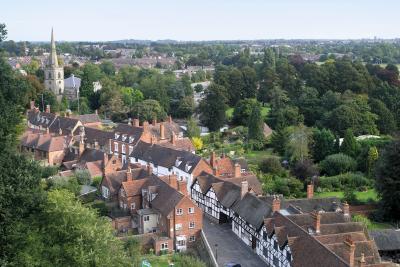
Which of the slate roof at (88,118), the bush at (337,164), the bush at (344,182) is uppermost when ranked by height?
the slate roof at (88,118)

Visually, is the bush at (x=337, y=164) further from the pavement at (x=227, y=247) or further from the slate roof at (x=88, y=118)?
the slate roof at (x=88, y=118)

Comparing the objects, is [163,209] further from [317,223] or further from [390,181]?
[390,181]

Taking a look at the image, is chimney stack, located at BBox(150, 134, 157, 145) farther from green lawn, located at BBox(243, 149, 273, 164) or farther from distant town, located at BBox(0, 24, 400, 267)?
green lawn, located at BBox(243, 149, 273, 164)

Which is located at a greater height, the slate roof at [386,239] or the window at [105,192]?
the window at [105,192]

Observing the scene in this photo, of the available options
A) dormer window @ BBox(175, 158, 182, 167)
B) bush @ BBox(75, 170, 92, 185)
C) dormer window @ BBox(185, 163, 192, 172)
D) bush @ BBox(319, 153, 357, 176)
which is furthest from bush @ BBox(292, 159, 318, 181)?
bush @ BBox(75, 170, 92, 185)

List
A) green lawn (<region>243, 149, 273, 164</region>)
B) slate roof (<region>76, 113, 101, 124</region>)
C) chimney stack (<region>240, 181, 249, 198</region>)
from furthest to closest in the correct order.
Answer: slate roof (<region>76, 113, 101, 124</region>) → green lawn (<region>243, 149, 273, 164</region>) → chimney stack (<region>240, 181, 249, 198</region>)

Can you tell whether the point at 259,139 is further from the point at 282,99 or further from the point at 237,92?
the point at 237,92

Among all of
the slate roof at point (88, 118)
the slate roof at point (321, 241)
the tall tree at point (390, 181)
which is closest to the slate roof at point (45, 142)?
the slate roof at point (88, 118)
